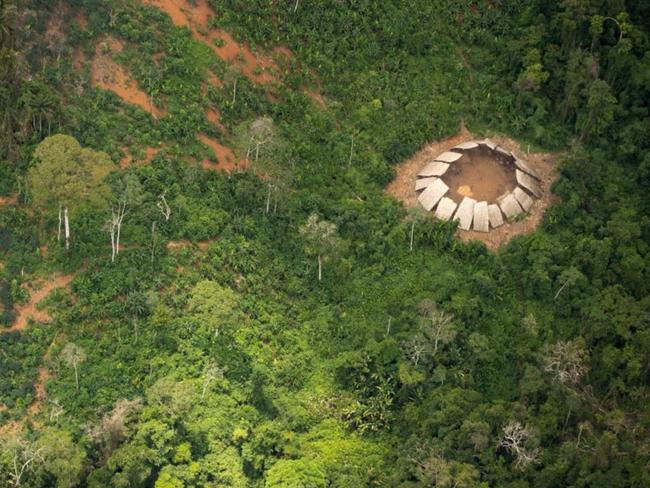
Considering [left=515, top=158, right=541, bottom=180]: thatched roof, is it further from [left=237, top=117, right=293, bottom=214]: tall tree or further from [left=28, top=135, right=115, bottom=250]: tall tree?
[left=28, top=135, right=115, bottom=250]: tall tree

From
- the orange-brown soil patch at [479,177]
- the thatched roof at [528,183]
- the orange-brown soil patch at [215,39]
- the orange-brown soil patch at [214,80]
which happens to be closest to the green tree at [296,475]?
the orange-brown soil patch at [479,177]

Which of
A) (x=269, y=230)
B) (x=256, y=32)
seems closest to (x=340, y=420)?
(x=269, y=230)

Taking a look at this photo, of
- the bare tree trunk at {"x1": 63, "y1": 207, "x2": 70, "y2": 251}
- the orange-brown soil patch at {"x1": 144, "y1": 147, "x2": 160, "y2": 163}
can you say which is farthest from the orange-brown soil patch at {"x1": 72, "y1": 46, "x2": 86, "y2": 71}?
the bare tree trunk at {"x1": 63, "y1": 207, "x2": 70, "y2": 251}

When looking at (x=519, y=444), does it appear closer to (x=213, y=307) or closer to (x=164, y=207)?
(x=213, y=307)

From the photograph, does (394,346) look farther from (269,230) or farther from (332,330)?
(269,230)

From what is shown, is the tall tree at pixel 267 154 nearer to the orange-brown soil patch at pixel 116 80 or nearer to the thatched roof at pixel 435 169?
the orange-brown soil patch at pixel 116 80

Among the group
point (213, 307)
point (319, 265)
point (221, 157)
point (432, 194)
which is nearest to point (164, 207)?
point (221, 157)
